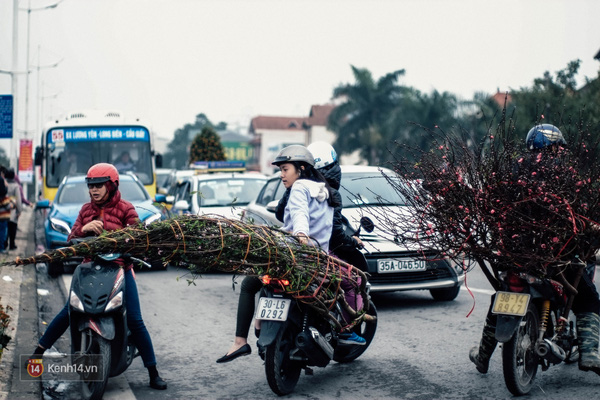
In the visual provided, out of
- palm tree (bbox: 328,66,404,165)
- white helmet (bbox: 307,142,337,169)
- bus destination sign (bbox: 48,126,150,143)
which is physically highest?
palm tree (bbox: 328,66,404,165)

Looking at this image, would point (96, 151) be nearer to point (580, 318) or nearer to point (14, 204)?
point (14, 204)

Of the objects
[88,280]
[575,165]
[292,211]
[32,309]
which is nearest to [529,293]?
[575,165]

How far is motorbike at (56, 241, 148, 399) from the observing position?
5.03 m

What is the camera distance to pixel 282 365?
5.21 metres

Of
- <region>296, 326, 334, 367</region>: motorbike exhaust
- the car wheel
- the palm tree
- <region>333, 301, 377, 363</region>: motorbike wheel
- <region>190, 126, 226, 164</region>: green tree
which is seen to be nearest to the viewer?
<region>296, 326, 334, 367</region>: motorbike exhaust

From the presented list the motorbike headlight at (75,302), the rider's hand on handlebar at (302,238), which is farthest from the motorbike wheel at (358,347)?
the motorbike headlight at (75,302)

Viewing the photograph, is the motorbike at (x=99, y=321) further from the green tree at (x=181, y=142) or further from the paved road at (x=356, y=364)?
the green tree at (x=181, y=142)

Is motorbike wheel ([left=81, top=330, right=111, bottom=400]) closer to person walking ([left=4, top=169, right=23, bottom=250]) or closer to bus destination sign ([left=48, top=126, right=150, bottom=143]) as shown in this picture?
Result: person walking ([left=4, top=169, right=23, bottom=250])

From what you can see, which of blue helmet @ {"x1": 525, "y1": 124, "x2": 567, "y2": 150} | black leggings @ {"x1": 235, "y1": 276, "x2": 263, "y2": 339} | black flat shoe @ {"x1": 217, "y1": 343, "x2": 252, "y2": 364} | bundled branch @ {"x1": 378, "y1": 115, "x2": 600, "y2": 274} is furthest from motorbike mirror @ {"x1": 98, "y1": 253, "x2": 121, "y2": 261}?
blue helmet @ {"x1": 525, "y1": 124, "x2": 567, "y2": 150}

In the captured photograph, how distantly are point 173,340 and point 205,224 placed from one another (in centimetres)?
262

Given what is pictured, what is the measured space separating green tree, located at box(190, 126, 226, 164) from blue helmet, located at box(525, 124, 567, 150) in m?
38.1

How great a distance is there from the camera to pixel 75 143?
61.0ft

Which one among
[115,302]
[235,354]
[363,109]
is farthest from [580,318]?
[363,109]

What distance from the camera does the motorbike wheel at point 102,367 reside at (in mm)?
5004
